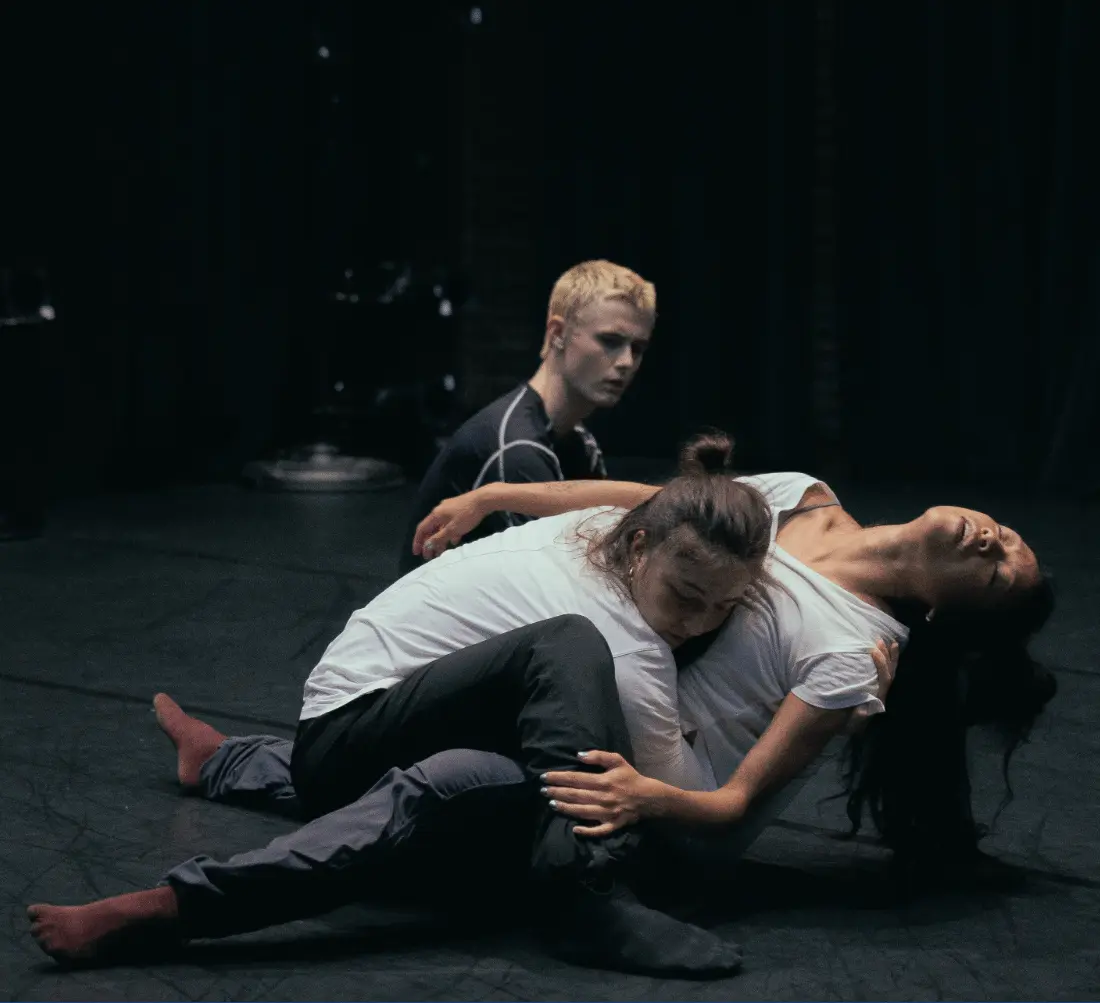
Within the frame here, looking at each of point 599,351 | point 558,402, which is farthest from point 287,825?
point 599,351

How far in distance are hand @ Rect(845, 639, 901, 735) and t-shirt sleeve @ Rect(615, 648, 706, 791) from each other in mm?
217

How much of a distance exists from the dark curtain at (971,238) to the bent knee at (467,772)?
372cm

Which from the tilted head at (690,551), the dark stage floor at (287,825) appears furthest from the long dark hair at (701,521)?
the dark stage floor at (287,825)

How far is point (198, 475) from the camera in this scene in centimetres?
573

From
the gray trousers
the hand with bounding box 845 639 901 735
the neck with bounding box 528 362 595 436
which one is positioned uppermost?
the neck with bounding box 528 362 595 436

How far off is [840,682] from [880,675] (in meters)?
0.07

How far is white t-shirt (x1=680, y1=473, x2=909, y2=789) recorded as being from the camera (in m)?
2.21

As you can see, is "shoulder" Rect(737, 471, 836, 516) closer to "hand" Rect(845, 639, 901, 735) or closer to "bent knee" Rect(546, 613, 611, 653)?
"hand" Rect(845, 639, 901, 735)

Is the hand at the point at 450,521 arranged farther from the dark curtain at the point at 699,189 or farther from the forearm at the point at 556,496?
the dark curtain at the point at 699,189

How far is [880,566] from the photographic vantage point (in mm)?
2373

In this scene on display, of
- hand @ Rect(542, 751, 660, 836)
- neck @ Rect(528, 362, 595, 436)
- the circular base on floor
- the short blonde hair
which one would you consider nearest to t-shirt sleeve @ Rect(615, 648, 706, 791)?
hand @ Rect(542, 751, 660, 836)

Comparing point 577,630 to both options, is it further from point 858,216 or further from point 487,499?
point 858,216

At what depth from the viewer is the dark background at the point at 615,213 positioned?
538cm

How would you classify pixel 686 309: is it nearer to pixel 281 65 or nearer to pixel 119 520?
pixel 281 65
